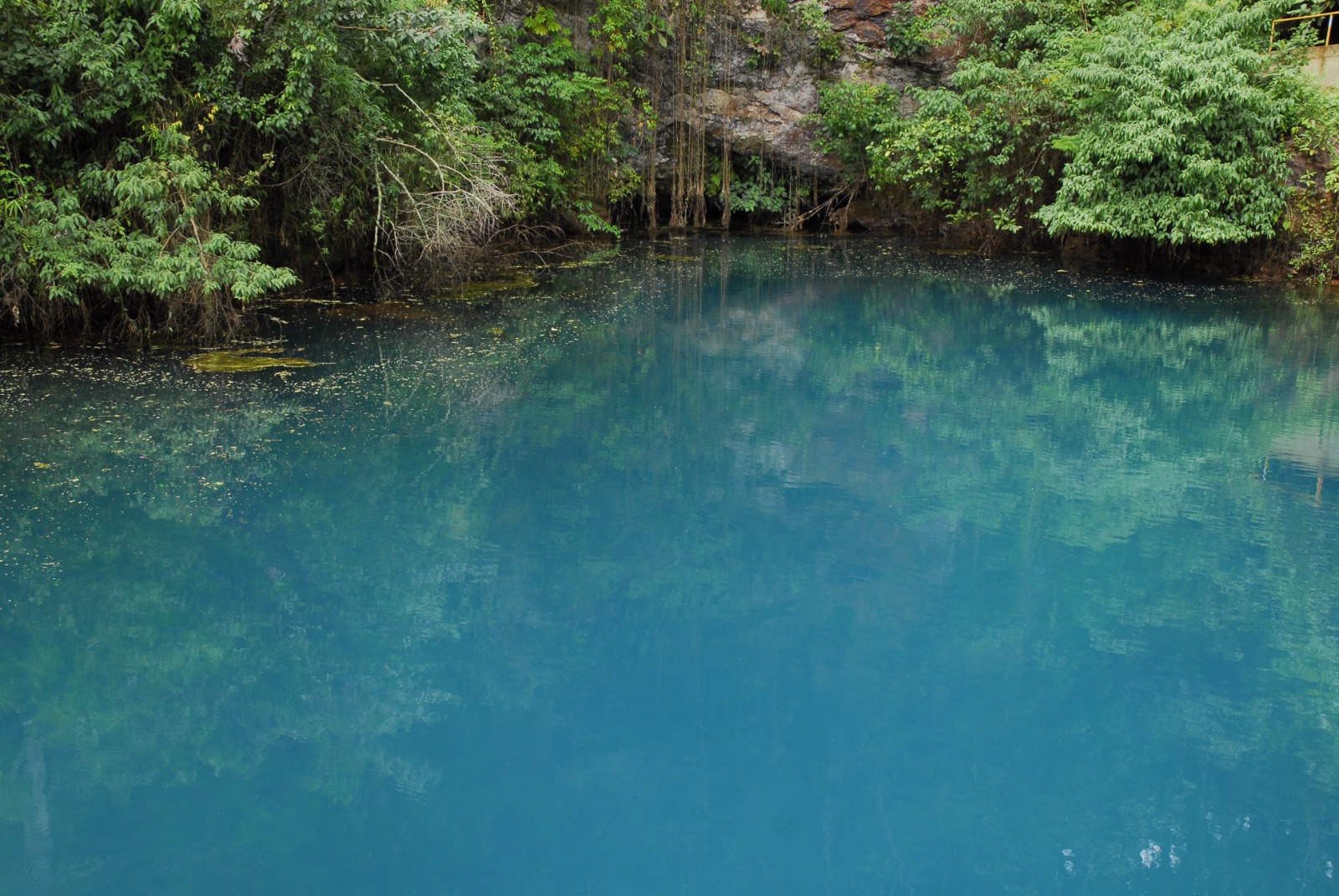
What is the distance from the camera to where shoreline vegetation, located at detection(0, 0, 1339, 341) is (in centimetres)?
855

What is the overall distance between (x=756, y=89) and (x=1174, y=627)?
693 inches

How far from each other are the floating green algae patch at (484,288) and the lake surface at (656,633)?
3703 mm

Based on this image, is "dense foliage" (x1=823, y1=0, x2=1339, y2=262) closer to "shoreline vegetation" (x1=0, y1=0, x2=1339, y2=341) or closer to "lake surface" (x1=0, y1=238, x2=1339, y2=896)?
"shoreline vegetation" (x1=0, y1=0, x2=1339, y2=341)

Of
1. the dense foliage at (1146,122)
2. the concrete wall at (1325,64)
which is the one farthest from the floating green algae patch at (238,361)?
the concrete wall at (1325,64)

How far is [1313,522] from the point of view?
5922 millimetres

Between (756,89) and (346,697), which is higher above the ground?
(756,89)

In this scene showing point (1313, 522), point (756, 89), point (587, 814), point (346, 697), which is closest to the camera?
point (587, 814)

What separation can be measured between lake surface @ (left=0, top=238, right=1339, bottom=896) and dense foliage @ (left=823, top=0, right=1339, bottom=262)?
509cm

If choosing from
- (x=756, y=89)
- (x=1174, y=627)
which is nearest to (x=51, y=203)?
(x=1174, y=627)

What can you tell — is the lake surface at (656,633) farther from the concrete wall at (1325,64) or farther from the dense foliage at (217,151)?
the concrete wall at (1325,64)

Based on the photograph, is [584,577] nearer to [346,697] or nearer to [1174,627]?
[346,697]

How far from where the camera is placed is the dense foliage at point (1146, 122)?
41.7ft

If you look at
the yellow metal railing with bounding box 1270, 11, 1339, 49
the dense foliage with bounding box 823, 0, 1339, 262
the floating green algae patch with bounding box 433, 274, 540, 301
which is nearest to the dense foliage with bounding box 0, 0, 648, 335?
the floating green algae patch with bounding box 433, 274, 540, 301

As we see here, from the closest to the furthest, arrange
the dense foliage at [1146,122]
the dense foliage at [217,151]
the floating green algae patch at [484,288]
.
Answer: the dense foliage at [217,151] < the floating green algae patch at [484,288] < the dense foliage at [1146,122]
